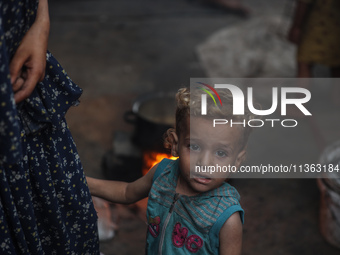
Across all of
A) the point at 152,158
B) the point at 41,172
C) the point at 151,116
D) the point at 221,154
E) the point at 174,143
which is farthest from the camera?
the point at 151,116

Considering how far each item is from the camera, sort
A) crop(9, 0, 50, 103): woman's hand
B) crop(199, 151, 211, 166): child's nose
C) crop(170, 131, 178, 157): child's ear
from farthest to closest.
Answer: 1. crop(170, 131, 178, 157): child's ear
2. crop(199, 151, 211, 166): child's nose
3. crop(9, 0, 50, 103): woman's hand

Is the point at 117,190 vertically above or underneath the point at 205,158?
underneath

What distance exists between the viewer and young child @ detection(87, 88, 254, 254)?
1.46m

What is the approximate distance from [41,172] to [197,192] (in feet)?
1.69

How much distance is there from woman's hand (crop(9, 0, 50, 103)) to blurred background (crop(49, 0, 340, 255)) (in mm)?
715

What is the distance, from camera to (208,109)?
147 centimetres

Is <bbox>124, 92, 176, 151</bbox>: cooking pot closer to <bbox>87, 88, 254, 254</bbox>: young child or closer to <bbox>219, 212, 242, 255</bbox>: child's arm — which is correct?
<bbox>87, 88, 254, 254</bbox>: young child

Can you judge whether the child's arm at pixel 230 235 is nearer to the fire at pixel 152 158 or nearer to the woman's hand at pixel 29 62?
the woman's hand at pixel 29 62

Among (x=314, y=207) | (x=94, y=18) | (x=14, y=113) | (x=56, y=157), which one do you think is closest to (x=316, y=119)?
(x=314, y=207)

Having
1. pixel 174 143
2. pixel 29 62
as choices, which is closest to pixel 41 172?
pixel 29 62

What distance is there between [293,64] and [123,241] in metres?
3.38

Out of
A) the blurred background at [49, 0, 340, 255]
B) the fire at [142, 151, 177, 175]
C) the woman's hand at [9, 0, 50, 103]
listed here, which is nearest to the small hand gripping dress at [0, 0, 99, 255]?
the woman's hand at [9, 0, 50, 103]

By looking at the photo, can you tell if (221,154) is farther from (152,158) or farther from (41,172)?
(152,158)

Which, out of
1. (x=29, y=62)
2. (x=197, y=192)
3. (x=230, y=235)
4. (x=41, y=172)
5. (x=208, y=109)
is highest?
(x=29, y=62)
